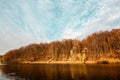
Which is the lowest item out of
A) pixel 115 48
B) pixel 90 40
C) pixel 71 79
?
pixel 71 79

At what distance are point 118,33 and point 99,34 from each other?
2065 cm

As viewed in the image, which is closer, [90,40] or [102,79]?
[102,79]

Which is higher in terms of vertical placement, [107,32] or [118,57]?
[107,32]

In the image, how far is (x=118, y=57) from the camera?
134m

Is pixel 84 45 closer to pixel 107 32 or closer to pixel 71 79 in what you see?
pixel 107 32

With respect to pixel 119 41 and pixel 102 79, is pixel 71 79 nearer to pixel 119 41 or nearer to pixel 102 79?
pixel 102 79

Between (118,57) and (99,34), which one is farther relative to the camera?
(99,34)

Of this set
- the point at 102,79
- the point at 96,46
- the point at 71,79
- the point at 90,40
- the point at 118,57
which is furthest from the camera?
the point at 90,40

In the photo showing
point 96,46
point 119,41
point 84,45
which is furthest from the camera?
point 84,45

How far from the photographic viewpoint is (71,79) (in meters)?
45.1

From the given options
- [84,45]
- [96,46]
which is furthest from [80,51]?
[96,46]

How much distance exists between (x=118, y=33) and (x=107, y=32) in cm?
1460

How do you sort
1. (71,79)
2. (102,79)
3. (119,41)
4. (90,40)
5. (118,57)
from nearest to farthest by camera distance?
(102,79)
(71,79)
(118,57)
(119,41)
(90,40)

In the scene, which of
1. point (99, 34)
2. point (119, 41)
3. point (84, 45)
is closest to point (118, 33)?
point (119, 41)
